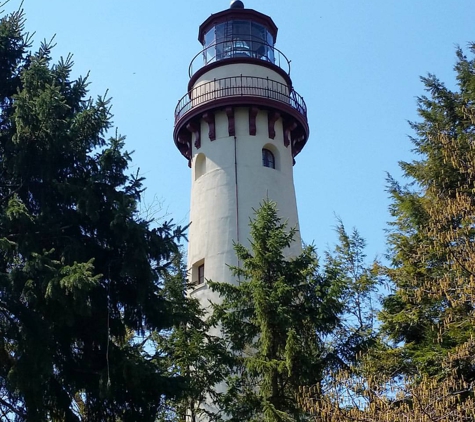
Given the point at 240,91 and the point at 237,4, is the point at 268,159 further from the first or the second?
the point at 237,4

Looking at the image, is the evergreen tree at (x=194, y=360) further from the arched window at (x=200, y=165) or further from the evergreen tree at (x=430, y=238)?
the arched window at (x=200, y=165)

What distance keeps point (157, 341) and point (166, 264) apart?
13.8 ft

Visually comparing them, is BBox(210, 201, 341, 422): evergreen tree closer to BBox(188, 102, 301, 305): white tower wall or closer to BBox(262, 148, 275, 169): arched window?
BBox(188, 102, 301, 305): white tower wall

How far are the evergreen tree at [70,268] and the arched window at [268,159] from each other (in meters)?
9.91

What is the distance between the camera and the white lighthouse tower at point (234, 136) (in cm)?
2116

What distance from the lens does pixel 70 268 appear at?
10.9m

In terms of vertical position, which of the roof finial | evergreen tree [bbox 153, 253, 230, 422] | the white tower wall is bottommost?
evergreen tree [bbox 153, 253, 230, 422]

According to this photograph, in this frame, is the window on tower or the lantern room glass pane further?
the lantern room glass pane

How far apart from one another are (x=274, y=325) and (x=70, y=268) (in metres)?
4.56

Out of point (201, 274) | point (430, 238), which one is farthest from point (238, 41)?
point (430, 238)

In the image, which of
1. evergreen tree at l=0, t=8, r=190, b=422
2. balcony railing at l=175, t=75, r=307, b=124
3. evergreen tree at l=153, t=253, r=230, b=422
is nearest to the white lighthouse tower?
balcony railing at l=175, t=75, r=307, b=124

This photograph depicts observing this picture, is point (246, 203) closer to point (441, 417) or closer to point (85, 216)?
point (85, 216)

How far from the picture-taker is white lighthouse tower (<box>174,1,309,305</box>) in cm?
2116

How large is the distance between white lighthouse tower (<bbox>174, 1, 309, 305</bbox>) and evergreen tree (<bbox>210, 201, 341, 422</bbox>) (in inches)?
225
